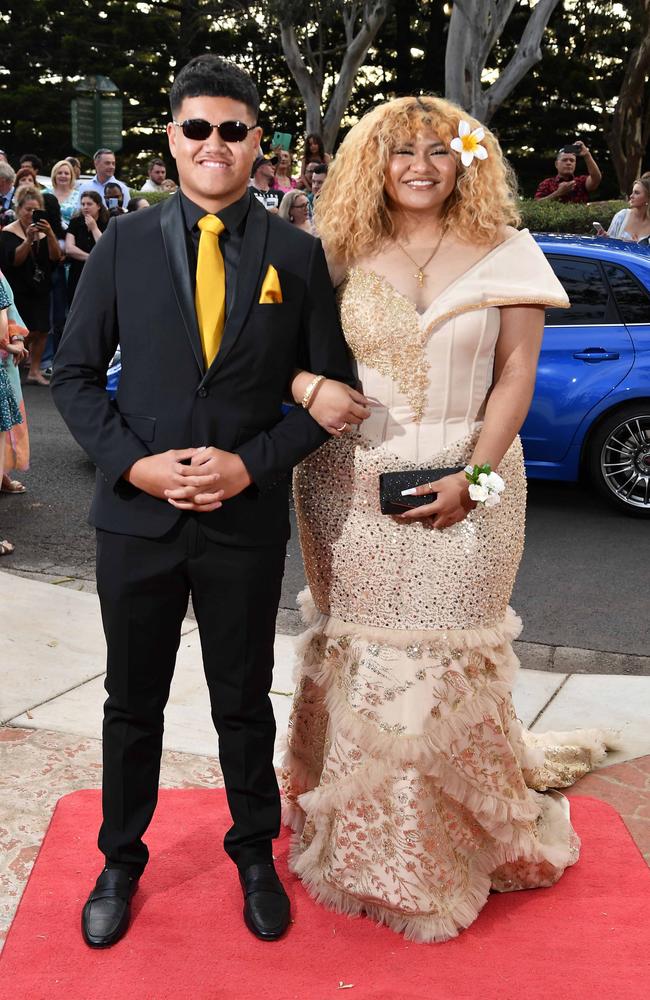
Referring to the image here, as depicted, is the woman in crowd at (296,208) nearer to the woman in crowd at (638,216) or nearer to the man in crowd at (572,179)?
the woman in crowd at (638,216)

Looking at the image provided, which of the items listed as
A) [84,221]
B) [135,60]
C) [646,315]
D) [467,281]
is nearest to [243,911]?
[467,281]

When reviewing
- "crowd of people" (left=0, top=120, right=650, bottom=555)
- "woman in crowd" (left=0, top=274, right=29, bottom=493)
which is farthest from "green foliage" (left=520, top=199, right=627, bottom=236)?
"woman in crowd" (left=0, top=274, right=29, bottom=493)

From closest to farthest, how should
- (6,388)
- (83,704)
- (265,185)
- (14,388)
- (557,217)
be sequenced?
(83,704), (6,388), (14,388), (265,185), (557,217)

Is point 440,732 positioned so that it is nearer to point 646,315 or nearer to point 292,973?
point 292,973

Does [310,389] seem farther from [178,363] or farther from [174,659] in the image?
[174,659]

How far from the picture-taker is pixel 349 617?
3225 mm

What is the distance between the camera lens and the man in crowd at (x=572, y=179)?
12.4m

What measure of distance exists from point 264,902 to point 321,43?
74.7ft

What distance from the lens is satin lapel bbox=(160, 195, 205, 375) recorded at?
275 centimetres

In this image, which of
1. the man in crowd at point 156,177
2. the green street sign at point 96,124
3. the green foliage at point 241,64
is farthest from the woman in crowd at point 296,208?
the green foliage at point 241,64

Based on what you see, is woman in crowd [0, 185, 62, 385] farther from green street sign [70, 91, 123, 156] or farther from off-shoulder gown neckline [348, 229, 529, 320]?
green street sign [70, 91, 123, 156]

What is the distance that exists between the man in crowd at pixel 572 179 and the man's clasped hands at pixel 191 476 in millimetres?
10380

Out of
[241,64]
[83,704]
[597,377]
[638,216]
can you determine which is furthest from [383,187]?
[241,64]

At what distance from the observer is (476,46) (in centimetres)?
1836
